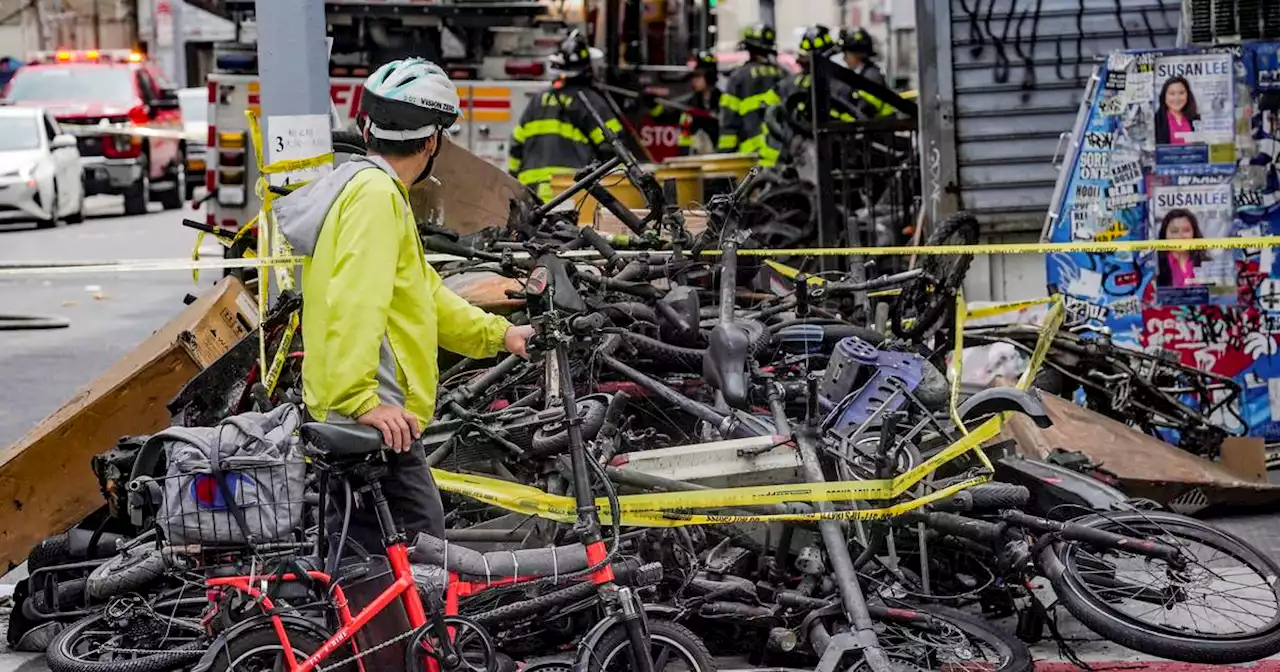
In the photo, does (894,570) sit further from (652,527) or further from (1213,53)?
(1213,53)

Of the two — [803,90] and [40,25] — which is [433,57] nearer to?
[803,90]

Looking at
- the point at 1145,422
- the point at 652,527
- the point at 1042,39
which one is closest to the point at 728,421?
the point at 652,527

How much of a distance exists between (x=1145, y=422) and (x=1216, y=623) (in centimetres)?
253

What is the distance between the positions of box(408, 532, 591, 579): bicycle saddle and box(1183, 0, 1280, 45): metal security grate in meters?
5.46

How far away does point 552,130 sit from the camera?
14328 millimetres

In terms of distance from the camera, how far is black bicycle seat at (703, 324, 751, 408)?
679 centimetres

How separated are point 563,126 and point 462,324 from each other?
916 cm

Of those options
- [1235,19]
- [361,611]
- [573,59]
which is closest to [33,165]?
[573,59]

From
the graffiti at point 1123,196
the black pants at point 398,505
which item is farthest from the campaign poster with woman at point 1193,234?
the black pants at point 398,505

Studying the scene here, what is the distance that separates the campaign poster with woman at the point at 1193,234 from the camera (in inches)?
363

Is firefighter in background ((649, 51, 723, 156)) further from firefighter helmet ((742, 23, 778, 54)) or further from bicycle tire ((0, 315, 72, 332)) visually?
bicycle tire ((0, 315, 72, 332))

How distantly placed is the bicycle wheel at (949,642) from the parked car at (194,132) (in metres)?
21.4

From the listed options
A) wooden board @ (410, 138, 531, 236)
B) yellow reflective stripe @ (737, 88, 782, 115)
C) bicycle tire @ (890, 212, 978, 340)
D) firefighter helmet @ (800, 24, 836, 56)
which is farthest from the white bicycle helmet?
yellow reflective stripe @ (737, 88, 782, 115)

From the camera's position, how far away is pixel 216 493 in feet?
18.7
